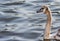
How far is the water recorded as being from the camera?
8113 millimetres

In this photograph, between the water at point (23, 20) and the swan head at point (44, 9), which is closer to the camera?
the swan head at point (44, 9)

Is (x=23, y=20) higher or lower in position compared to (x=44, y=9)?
lower

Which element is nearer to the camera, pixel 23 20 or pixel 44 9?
pixel 44 9

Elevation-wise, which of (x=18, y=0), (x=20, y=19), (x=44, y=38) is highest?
(x=18, y=0)

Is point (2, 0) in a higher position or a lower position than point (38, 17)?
higher

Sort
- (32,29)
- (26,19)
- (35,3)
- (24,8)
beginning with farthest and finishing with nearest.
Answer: (35,3) < (24,8) < (26,19) < (32,29)

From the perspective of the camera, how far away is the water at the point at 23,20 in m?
8.11

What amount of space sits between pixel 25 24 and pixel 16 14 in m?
1.37

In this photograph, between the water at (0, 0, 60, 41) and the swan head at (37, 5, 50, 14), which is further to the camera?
the water at (0, 0, 60, 41)

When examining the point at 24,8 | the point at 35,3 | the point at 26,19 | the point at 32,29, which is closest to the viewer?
the point at 32,29

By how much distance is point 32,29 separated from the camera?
862 centimetres

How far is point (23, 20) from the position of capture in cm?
955

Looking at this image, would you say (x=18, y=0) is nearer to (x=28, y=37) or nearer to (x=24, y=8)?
(x=24, y=8)

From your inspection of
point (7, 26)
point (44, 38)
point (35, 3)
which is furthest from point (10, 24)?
point (35, 3)
